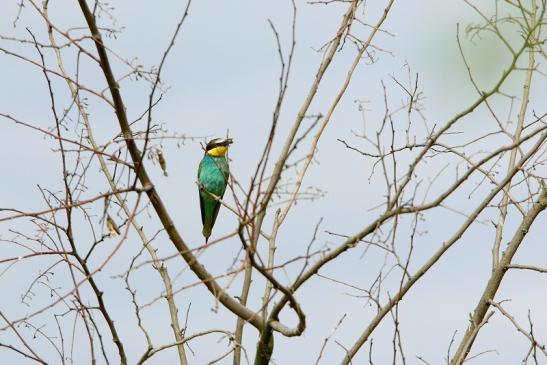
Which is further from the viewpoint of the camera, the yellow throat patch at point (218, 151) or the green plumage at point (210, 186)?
the yellow throat patch at point (218, 151)

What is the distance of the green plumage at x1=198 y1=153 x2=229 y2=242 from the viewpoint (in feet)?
29.7

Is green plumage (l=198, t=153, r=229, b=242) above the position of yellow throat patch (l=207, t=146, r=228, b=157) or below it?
below

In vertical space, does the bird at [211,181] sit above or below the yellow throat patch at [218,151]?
below

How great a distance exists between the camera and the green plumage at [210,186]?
356 inches

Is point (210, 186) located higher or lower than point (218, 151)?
lower

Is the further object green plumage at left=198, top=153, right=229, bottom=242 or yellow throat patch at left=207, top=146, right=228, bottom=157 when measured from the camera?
Answer: yellow throat patch at left=207, top=146, right=228, bottom=157

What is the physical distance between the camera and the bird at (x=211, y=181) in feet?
29.7

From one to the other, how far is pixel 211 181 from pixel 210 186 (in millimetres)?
85

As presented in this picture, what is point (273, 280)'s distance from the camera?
9.77 feet

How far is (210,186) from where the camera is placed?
9039mm

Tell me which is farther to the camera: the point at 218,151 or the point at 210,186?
the point at 218,151

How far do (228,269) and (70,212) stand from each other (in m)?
1.04

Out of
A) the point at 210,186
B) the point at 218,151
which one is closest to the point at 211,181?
the point at 210,186

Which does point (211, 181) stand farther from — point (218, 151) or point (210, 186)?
point (218, 151)
